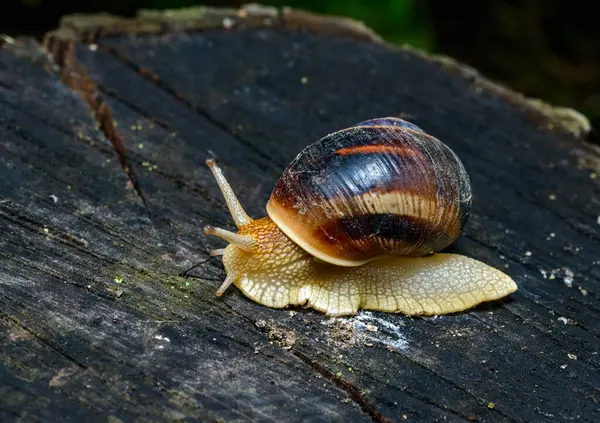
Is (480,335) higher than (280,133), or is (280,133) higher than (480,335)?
(280,133)

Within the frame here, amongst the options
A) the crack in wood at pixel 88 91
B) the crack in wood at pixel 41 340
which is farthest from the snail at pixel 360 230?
the crack in wood at pixel 41 340

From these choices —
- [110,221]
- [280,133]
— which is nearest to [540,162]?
[280,133]

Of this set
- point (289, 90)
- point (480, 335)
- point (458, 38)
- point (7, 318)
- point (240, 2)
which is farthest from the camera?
point (458, 38)

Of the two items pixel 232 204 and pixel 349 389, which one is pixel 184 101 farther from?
pixel 349 389

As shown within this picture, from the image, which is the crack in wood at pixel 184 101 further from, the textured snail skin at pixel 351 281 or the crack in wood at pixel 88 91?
the textured snail skin at pixel 351 281

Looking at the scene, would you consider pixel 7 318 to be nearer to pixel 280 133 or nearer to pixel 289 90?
pixel 280 133

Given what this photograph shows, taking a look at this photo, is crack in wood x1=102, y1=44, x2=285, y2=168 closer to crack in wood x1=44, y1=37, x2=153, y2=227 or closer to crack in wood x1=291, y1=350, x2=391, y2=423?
crack in wood x1=44, y1=37, x2=153, y2=227

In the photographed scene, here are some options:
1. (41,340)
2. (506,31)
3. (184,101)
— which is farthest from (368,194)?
(506,31)
